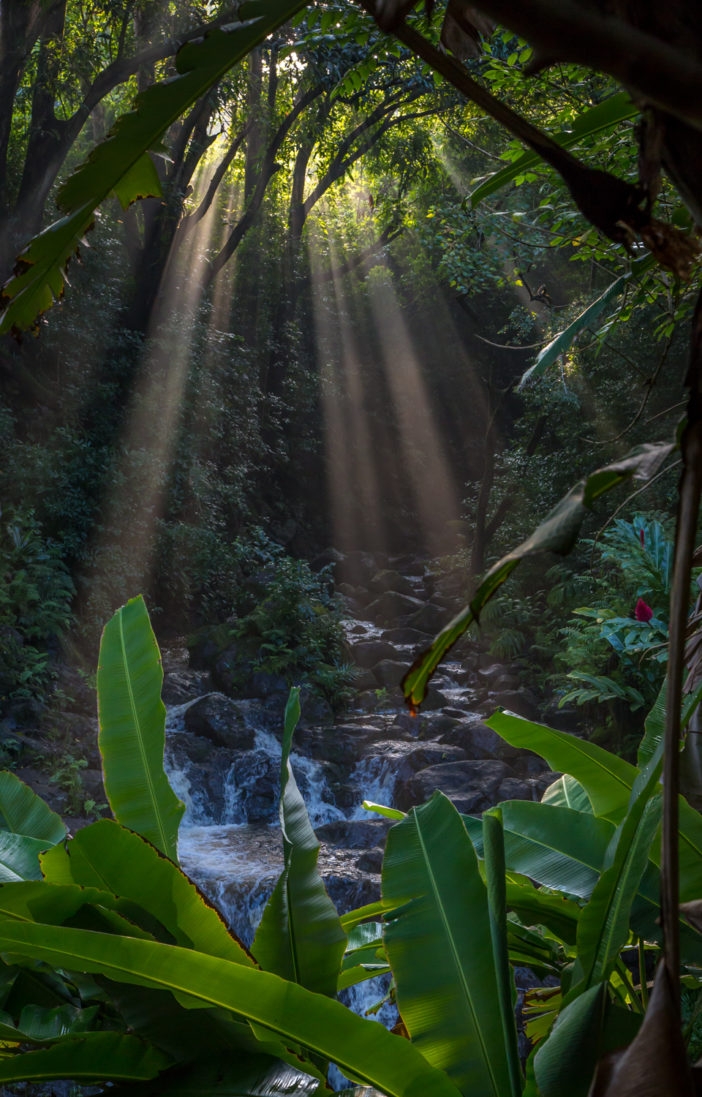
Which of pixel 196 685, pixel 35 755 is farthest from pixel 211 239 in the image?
pixel 35 755

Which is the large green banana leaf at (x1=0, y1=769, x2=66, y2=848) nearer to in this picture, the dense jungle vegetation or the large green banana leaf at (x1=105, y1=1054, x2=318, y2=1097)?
the dense jungle vegetation

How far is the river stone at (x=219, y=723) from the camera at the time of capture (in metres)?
7.82

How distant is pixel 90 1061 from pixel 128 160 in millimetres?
881

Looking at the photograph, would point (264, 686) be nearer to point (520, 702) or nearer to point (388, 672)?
point (388, 672)

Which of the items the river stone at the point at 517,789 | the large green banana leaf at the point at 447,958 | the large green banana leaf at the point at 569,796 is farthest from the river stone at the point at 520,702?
the large green banana leaf at the point at 447,958

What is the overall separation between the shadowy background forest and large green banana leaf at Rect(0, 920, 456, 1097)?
3.73 meters

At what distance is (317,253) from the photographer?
1738cm

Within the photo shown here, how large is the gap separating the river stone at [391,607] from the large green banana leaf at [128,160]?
1150 centimetres

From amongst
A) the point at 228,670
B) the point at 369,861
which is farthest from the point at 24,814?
the point at 228,670

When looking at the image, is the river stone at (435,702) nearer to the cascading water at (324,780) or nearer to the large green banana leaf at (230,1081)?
the cascading water at (324,780)

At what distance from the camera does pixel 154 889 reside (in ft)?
2.64

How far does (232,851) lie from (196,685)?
283 cm

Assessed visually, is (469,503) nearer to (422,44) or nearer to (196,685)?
(196,685)

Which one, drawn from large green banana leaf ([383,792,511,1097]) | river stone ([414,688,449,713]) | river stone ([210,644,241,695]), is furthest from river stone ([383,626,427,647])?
large green banana leaf ([383,792,511,1097])
